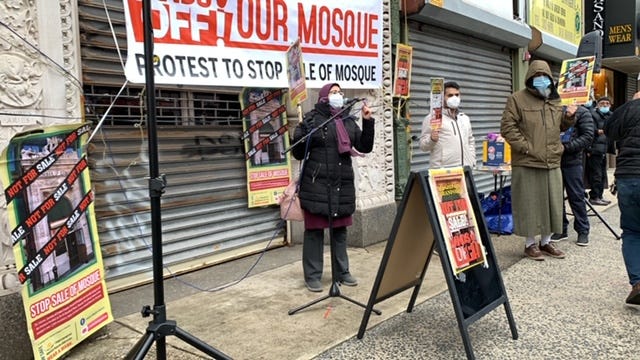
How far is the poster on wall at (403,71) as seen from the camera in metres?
6.70

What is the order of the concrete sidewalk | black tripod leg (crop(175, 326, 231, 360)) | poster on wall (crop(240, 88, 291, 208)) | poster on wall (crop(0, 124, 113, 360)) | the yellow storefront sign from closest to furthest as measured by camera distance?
black tripod leg (crop(175, 326, 231, 360)), poster on wall (crop(0, 124, 113, 360)), the concrete sidewalk, poster on wall (crop(240, 88, 291, 208)), the yellow storefront sign

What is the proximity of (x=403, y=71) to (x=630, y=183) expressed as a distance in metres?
3.46

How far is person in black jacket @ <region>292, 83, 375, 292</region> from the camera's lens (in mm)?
4215

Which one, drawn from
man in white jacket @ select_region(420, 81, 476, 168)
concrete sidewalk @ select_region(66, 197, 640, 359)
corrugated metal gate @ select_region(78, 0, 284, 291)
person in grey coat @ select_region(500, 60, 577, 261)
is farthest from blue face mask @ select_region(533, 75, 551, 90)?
corrugated metal gate @ select_region(78, 0, 284, 291)

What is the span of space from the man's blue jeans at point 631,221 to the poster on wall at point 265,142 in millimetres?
3380

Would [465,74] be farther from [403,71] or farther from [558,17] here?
[558,17]

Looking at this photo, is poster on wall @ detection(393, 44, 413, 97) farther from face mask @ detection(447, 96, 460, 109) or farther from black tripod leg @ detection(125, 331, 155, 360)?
black tripod leg @ detection(125, 331, 155, 360)

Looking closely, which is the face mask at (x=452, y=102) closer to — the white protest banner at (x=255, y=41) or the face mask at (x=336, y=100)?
the white protest banner at (x=255, y=41)

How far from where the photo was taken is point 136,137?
15.1ft

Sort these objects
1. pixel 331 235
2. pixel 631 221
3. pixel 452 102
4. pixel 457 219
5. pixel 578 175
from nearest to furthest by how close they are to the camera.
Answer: pixel 457 219 < pixel 631 221 < pixel 331 235 < pixel 452 102 < pixel 578 175

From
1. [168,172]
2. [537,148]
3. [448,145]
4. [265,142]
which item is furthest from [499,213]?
[168,172]

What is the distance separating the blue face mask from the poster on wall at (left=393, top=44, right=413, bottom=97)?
197 cm

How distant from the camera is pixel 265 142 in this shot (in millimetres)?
5711

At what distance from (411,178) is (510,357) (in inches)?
50.6
